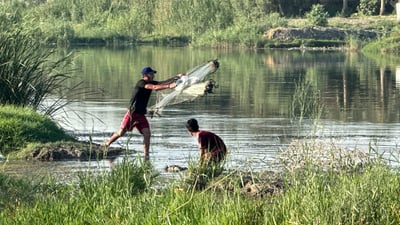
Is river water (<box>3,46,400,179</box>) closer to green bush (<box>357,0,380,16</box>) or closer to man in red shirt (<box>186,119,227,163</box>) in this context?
man in red shirt (<box>186,119,227,163</box>)

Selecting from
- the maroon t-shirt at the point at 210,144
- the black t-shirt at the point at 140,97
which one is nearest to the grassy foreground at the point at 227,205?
the maroon t-shirt at the point at 210,144

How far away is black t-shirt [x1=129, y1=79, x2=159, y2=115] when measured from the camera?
16547 mm

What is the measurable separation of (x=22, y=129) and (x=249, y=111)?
9.86m

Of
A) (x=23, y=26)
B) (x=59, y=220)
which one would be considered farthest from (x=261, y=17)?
(x=59, y=220)

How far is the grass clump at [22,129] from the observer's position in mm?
17906

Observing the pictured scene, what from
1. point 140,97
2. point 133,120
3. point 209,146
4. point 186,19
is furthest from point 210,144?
point 186,19

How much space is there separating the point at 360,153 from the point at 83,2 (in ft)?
255

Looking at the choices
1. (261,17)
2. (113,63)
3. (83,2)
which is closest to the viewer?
(113,63)

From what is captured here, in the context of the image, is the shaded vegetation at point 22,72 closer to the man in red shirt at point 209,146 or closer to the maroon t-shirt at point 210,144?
the man in red shirt at point 209,146

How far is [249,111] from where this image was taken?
88.8 ft

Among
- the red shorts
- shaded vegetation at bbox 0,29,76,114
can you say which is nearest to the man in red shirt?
the red shorts

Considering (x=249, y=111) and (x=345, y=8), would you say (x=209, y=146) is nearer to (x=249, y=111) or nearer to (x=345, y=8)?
(x=249, y=111)

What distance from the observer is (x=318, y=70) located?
146 ft

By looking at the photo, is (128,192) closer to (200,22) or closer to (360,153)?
(360,153)
